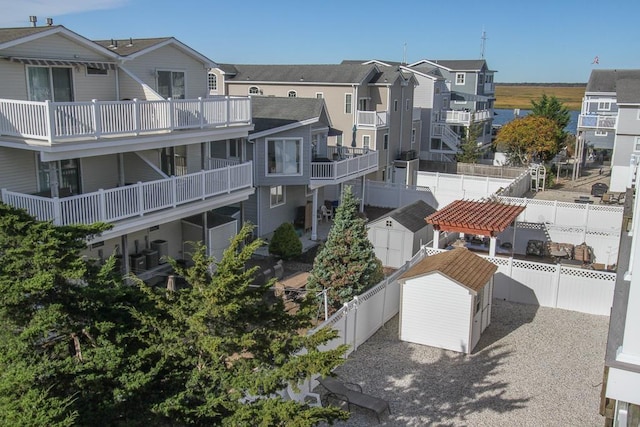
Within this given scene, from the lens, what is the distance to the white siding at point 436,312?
48.7 feet

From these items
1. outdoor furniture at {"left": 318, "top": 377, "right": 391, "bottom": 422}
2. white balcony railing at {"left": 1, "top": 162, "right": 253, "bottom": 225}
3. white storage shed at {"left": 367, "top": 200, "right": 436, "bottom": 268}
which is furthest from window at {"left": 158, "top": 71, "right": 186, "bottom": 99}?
outdoor furniture at {"left": 318, "top": 377, "right": 391, "bottom": 422}

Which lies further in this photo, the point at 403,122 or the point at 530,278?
the point at 403,122

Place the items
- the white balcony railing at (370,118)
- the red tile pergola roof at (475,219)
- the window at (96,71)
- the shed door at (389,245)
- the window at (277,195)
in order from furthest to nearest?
1. the white balcony railing at (370,118)
2. the window at (277,195)
3. the shed door at (389,245)
4. the red tile pergola roof at (475,219)
5. the window at (96,71)

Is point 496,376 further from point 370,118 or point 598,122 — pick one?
point 598,122

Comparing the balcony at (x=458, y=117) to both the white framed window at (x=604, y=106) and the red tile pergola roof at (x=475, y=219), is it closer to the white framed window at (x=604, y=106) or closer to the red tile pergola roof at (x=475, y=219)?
the white framed window at (x=604, y=106)

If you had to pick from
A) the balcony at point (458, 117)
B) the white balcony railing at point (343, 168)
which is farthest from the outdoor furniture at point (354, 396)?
the balcony at point (458, 117)

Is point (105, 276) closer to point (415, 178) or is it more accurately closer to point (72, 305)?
point (72, 305)

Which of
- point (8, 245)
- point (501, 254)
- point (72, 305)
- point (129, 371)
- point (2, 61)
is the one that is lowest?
point (501, 254)

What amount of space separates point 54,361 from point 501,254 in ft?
65.7

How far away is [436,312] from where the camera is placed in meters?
15.2

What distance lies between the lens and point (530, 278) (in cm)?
1836

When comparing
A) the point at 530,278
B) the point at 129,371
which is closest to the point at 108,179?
the point at 129,371

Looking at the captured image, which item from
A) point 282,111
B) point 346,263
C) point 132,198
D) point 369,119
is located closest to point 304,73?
point 369,119

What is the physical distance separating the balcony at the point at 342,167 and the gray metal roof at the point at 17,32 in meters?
12.8
